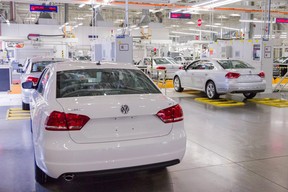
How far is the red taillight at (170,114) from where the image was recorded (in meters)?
3.50

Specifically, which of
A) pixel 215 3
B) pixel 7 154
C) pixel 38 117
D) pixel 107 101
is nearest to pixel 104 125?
pixel 107 101

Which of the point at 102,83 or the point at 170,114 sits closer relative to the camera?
the point at 170,114

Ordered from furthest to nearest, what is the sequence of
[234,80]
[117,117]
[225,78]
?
[225,78]
[234,80]
[117,117]

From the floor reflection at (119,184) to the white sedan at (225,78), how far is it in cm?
675

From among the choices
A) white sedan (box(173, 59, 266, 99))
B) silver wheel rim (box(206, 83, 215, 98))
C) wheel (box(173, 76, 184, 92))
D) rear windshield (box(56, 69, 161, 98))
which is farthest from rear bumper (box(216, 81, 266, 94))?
rear windshield (box(56, 69, 161, 98))

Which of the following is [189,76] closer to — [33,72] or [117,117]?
[33,72]

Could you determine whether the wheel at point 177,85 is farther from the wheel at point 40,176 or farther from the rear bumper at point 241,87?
the wheel at point 40,176

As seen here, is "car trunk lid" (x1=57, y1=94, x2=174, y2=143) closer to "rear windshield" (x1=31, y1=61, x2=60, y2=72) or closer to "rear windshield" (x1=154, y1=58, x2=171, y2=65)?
"rear windshield" (x1=31, y1=61, x2=60, y2=72)

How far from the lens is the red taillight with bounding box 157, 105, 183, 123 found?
138 inches

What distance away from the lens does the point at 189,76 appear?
12477mm

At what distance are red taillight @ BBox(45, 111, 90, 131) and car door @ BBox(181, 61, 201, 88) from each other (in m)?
9.42

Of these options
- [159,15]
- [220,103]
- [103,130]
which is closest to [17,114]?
[220,103]

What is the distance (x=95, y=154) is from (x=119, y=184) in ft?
3.06

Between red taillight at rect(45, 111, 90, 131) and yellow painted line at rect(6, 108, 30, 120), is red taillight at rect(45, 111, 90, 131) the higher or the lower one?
the higher one
